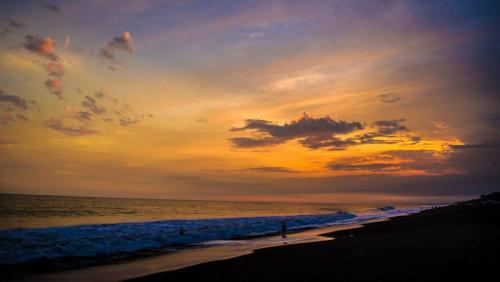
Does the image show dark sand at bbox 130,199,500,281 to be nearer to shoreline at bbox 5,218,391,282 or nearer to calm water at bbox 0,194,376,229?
shoreline at bbox 5,218,391,282

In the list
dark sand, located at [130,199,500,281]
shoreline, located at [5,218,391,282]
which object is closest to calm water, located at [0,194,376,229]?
shoreline, located at [5,218,391,282]

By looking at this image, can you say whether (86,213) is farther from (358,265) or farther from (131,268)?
(358,265)

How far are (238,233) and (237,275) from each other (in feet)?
76.2

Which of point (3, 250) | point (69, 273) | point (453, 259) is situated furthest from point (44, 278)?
point (453, 259)

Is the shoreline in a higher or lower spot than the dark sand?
lower

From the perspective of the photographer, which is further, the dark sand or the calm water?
the calm water

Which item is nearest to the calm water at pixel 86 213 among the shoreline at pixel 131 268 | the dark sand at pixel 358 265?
the shoreline at pixel 131 268

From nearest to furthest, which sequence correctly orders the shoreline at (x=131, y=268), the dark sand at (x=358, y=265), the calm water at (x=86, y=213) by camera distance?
the dark sand at (x=358, y=265) → the shoreline at (x=131, y=268) → the calm water at (x=86, y=213)

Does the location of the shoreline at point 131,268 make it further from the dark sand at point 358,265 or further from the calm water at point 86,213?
the calm water at point 86,213

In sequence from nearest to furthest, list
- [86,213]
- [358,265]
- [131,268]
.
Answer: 1. [358,265]
2. [131,268]
3. [86,213]

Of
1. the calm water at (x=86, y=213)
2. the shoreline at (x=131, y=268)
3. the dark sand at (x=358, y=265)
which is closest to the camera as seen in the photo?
the dark sand at (x=358, y=265)

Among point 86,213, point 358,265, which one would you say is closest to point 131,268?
point 358,265

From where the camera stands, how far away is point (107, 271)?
54.3 feet

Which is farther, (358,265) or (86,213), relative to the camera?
(86,213)
